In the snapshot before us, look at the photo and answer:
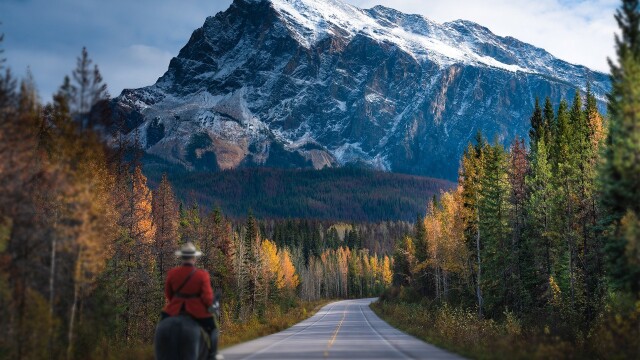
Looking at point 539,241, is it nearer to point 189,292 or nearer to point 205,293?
point 205,293

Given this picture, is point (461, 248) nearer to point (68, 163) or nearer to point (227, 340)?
point (227, 340)

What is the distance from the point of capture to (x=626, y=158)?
58.7ft

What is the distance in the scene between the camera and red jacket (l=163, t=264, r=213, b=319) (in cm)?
1314

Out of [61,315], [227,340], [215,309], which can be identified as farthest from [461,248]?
[215,309]

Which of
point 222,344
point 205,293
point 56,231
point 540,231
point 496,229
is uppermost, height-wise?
point 496,229

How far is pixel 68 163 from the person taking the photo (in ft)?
63.8

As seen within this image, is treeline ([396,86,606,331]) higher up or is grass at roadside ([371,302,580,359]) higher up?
treeline ([396,86,606,331])

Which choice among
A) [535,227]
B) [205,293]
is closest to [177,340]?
[205,293]

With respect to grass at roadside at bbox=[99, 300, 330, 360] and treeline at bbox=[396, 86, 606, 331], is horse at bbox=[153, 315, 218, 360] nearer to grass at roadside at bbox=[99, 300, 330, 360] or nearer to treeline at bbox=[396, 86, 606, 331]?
grass at roadside at bbox=[99, 300, 330, 360]

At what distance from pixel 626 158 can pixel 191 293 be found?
42.7ft

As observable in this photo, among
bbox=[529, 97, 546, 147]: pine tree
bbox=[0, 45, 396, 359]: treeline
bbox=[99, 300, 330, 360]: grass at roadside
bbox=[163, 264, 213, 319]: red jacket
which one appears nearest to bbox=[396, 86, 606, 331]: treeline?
bbox=[529, 97, 546, 147]: pine tree

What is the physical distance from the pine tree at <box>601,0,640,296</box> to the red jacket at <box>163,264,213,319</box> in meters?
11.5

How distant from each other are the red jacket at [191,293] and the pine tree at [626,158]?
11508 mm

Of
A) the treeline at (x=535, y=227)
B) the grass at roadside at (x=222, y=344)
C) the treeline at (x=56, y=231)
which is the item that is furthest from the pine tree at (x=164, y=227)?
the treeline at (x=535, y=227)
